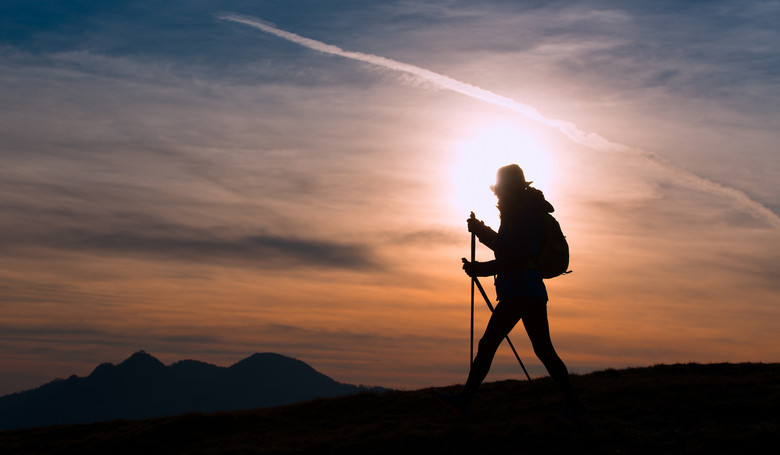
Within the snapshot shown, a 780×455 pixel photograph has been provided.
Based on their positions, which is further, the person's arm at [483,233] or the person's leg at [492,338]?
the person's arm at [483,233]

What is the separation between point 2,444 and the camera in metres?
16.4

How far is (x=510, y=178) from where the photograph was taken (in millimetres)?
11461

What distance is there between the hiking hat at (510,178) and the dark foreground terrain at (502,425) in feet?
12.5

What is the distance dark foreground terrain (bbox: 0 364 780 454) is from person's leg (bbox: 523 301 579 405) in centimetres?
60

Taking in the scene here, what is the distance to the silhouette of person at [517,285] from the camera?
11000mm

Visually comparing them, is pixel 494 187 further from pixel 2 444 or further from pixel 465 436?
pixel 2 444

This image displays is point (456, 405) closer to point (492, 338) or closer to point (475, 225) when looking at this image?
point (492, 338)

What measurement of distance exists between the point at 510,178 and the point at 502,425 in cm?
407

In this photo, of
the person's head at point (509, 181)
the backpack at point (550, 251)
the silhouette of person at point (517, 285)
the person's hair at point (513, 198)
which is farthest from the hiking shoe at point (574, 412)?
the person's head at point (509, 181)

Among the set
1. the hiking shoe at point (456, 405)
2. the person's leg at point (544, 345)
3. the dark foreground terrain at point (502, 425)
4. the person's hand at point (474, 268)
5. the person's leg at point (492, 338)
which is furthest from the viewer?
the person's hand at point (474, 268)

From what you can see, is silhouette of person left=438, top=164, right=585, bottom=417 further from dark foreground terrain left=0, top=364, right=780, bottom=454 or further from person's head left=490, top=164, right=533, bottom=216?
dark foreground terrain left=0, top=364, right=780, bottom=454

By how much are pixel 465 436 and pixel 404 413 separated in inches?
169

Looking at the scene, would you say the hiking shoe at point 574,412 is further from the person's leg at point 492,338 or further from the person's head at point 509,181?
the person's head at point 509,181

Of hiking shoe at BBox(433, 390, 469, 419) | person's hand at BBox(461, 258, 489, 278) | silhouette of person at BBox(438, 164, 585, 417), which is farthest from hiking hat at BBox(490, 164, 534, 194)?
hiking shoe at BBox(433, 390, 469, 419)
